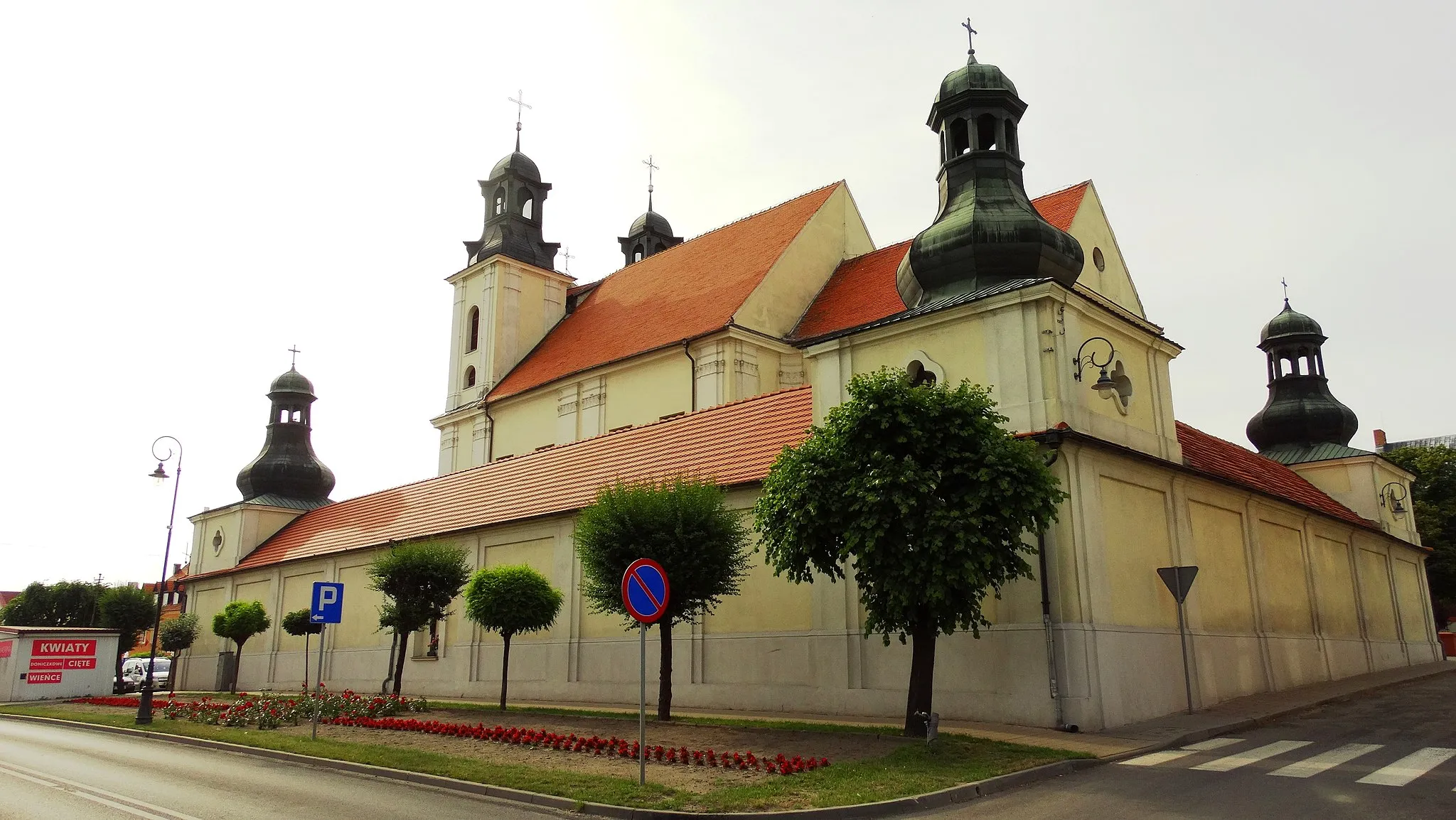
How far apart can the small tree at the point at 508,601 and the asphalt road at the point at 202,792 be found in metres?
6.14

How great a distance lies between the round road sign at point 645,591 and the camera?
1155 centimetres

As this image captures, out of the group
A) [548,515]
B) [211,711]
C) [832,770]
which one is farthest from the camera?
[548,515]

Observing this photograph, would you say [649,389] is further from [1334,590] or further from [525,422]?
[1334,590]

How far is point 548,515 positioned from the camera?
25.8 m

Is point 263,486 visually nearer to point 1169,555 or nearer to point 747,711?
point 747,711

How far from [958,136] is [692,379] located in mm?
12457

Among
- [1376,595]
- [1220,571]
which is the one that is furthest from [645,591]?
[1376,595]

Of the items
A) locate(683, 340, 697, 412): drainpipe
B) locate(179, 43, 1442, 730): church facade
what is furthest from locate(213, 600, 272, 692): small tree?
locate(683, 340, 697, 412): drainpipe

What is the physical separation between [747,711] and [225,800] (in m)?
10.8

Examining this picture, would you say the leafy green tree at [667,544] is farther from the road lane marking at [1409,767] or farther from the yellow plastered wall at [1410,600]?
the yellow plastered wall at [1410,600]

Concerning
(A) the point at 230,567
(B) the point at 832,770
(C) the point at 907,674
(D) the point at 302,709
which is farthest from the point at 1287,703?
(A) the point at 230,567

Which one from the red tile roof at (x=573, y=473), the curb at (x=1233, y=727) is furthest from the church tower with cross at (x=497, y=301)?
the curb at (x=1233, y=727)

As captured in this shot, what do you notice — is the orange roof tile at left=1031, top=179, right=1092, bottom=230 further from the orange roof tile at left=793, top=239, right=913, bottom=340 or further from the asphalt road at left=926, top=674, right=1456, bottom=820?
the asphalt road at left=926, top=674, right=1456, bottom=820

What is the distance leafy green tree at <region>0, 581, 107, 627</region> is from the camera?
5944 cm
